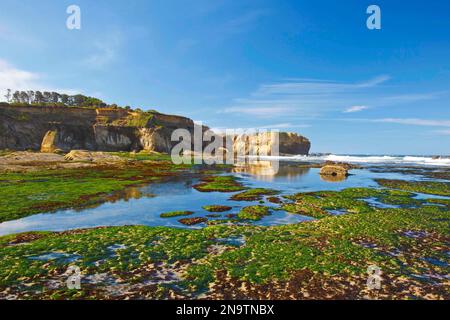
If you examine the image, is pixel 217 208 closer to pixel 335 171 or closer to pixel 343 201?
pixel 343 201

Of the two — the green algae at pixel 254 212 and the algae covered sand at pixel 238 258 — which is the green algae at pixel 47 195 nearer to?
the algae covered sand at pixel 238 258

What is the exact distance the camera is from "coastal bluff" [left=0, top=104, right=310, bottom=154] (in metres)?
102

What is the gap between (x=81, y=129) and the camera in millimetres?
116500

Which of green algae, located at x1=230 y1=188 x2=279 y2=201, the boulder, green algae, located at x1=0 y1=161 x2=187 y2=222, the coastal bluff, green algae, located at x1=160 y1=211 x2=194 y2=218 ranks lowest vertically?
green algae, located at x1=160 y1=211 x2=194 y2=218

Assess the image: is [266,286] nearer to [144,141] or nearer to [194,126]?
[144,141]

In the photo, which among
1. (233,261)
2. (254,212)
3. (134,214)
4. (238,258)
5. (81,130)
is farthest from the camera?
(81,130)

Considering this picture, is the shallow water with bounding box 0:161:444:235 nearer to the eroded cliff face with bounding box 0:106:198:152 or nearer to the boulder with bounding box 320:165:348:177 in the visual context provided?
the boulder with bounding box 320:165:348:177

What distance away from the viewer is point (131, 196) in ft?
99.1

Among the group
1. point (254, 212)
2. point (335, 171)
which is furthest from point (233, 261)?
point (335, 171)

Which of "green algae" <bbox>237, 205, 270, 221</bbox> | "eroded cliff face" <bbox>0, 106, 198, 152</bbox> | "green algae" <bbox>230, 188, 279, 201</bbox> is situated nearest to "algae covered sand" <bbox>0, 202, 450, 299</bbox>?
"green algae" <bbox>237, 205, 270, 221</bbox>

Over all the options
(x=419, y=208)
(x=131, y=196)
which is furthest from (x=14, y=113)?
(x=419, y=208)

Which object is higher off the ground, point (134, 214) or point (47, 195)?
point (47, 195)

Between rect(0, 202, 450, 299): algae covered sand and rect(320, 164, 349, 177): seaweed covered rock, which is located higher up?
rect(320, 164, 349, 177): seaweed covered rock
